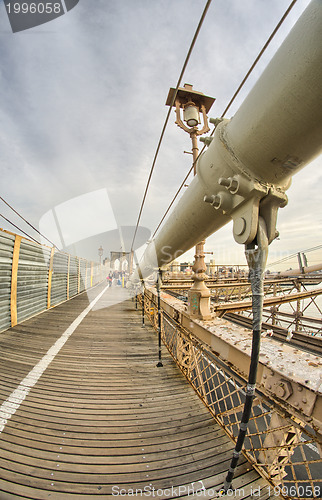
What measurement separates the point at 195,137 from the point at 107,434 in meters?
4.97

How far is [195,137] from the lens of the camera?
3373 mm

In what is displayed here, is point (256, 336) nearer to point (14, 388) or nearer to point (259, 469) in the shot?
point (259, 469)

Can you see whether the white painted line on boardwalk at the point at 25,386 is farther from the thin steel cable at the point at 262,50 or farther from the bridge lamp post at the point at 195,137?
the thin steel cable at the point at 262,50

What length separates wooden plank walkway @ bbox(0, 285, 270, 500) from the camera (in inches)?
79.0

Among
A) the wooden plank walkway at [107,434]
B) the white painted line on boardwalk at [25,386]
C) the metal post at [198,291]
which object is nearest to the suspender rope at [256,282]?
the wooden plank walkway at [107,434]

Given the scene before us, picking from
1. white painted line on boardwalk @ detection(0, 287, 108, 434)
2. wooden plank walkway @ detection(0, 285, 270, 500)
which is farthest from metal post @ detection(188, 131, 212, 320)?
white painted line on boardwalk @ detection(0, 287, 108, 434)

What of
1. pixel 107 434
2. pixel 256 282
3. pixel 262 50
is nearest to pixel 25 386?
pixel 107 434

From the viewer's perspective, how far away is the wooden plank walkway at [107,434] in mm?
2008

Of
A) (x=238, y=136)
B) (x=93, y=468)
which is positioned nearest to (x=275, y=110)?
(x=238, y=136)

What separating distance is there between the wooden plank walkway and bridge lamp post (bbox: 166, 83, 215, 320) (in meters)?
1.65

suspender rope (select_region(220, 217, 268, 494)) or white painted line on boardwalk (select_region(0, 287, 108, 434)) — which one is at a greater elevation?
suspender rope (select_region(220, 217, 268, 494))

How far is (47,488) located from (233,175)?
357 centimetres

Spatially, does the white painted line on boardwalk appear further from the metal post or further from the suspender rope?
the suspender rope

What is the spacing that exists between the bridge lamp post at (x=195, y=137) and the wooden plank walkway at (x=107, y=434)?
165cm
